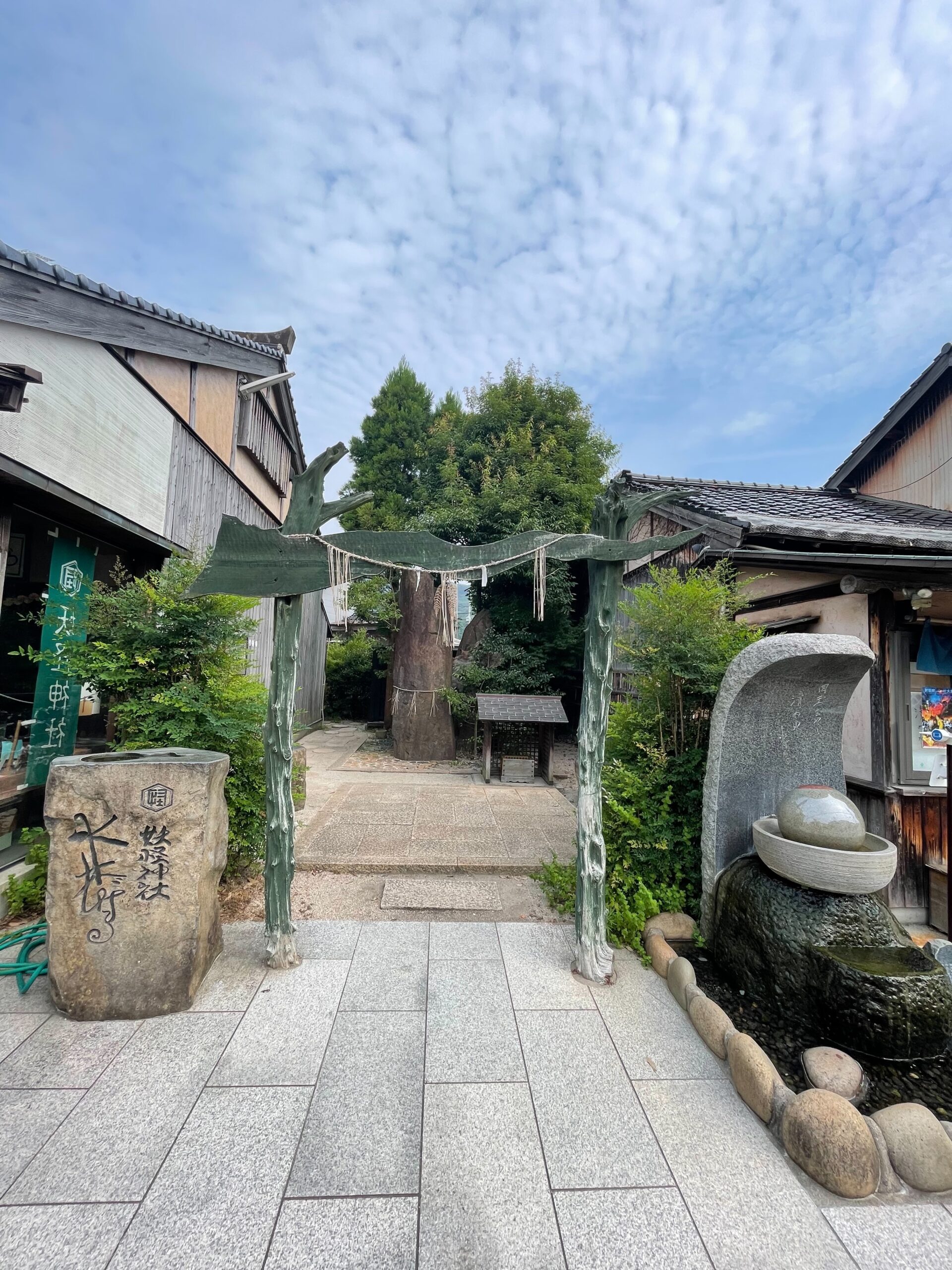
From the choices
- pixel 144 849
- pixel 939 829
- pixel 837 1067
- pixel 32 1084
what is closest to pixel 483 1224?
pixel 837 1067

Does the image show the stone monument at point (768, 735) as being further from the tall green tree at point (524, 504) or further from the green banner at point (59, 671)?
the tall green tree at point (524, 504)

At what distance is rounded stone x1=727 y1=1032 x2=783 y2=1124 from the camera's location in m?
2.62

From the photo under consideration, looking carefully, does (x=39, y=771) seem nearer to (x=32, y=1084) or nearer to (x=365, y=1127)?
(x=32, y=1084)

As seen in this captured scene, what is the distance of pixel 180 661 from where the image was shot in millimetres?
4977

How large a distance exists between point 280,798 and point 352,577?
1.74 m

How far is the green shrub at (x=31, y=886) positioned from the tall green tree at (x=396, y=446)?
1816cm

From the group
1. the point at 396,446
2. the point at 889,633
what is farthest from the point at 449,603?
the point at 396,446

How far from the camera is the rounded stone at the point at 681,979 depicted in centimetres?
347

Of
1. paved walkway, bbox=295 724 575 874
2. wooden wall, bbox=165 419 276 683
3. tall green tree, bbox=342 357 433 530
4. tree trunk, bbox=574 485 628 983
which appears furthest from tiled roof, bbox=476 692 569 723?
tall green tree, bbox=342 357 433 530

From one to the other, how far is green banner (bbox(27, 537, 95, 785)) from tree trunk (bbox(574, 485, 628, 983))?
15.8 feet

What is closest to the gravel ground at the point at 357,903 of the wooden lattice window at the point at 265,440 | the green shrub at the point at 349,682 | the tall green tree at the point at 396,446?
the wooden lattice window at the point at 265,440

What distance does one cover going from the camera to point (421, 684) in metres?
12.3

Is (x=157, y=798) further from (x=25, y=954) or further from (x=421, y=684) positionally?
(x=421, y=684)

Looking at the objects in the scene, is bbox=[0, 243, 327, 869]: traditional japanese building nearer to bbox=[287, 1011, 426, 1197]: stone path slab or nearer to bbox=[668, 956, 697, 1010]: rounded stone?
bbox=[287, 1011, 426, 1197]: stone path slab
